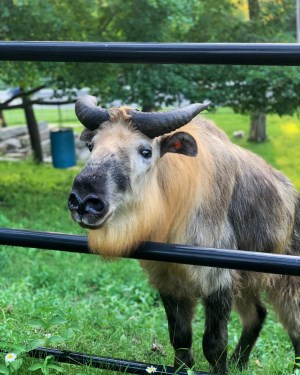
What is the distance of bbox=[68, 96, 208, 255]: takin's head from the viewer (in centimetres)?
293

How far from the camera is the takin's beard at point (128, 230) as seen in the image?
3.06 meters

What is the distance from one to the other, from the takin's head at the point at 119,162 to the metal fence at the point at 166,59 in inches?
7.4

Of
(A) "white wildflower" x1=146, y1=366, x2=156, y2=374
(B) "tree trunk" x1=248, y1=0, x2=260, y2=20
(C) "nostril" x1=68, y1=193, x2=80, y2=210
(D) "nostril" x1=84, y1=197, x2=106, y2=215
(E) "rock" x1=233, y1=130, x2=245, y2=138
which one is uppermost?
(C) "nostril" x1=68, y1=193, x2=80, y2=210

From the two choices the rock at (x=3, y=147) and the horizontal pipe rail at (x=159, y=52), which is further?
the rock at (x=3, y=147)

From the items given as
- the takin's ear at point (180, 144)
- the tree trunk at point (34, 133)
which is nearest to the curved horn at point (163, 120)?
the takin's ear at point (180, 144)

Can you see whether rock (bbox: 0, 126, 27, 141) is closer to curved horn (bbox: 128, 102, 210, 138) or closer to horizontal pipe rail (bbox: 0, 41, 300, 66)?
curved horn (bbox: 128, 102, 210, 138)

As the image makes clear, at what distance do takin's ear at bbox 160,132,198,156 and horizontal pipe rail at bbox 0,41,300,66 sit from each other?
64 cm

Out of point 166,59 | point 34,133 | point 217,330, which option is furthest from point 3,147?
point 166,59

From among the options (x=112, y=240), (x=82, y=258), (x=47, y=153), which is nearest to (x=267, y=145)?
(x=47, y=153)

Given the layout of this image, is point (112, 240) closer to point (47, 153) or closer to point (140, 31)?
point (140, 31)

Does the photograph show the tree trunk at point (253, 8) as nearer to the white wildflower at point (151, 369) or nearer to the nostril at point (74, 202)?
the nostril at point (74, 202)

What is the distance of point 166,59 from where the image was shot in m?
2.66

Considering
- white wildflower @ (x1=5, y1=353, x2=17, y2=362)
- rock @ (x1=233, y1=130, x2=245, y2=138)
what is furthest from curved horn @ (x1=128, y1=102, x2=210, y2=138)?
rock @ (x1=233, y1=130, x2=245, y2=138)

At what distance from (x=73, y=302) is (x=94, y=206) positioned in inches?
133
